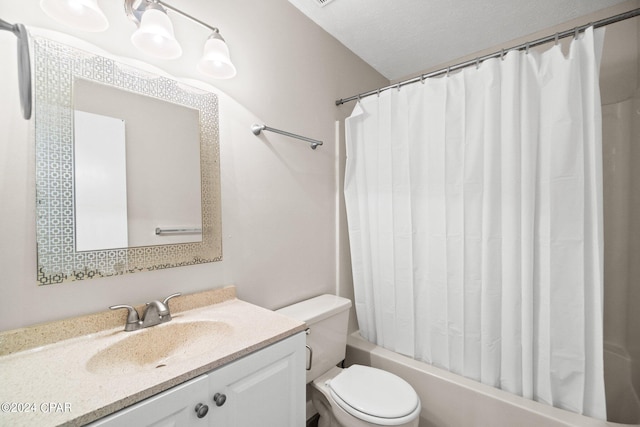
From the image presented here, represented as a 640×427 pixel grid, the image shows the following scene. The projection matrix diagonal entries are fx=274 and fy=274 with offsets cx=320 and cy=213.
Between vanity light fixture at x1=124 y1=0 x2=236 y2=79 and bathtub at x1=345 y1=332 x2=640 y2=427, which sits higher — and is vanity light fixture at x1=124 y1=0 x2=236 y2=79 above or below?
above

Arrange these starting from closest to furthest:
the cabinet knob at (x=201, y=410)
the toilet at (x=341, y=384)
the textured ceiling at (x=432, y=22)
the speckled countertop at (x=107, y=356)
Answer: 1. the speckled countertop at (x=107, y=356)
2. the cabinet knob at (x=201, y=410)
3. the toilet at (x=341, y=384)
4. the textured ceiling at (x=432, y=22)

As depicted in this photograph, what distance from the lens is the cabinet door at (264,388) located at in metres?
0.79

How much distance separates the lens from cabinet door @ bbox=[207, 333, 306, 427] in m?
0.79

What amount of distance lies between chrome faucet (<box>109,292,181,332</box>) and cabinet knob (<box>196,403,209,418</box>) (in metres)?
0.40

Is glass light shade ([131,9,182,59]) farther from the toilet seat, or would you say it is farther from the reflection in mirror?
the toilet seat

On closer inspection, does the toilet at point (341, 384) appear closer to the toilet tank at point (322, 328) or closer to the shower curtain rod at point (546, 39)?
the toilet tank at point (322, 328)

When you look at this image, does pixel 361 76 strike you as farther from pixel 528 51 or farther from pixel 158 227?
pixel 158 227

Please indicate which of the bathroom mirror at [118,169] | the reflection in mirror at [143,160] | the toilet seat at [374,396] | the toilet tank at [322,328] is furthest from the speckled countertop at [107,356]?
the toilet seat at [374,396]

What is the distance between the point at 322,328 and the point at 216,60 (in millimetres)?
1396

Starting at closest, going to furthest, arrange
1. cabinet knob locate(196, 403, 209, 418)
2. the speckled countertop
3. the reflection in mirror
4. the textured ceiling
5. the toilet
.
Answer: the speckled countertop
cabinet knob locate(196, 403, 209, 418)
the reflection in mirror
the toilet
the textured ceiling

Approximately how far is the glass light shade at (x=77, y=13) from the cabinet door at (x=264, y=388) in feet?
3.72

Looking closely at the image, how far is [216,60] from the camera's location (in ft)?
3.72

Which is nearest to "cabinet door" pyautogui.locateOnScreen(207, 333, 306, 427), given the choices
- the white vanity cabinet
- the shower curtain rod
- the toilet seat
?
the white vanity cabinet

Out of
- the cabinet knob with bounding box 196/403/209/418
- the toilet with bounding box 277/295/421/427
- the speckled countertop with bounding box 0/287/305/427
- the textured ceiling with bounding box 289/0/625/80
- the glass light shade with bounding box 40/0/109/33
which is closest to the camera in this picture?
the speckled countertop with bounding box 0/287/305/427
